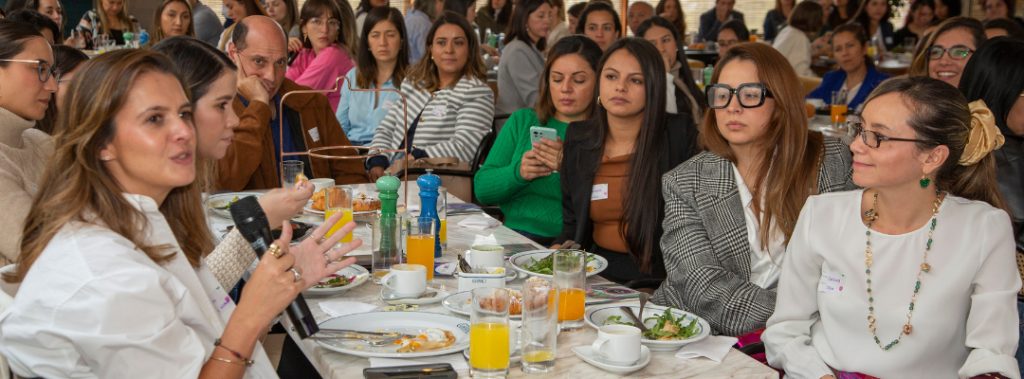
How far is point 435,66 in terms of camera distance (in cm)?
430

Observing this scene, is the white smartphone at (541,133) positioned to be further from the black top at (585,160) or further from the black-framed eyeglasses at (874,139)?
the black-framed eyeglasses at (874,139)

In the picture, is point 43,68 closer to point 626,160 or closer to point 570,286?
point 570,286

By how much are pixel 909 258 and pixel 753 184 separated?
0.56m

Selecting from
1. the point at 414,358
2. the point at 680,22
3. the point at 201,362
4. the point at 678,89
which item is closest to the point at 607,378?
the point at 414,358

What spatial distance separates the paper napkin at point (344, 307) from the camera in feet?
5.53

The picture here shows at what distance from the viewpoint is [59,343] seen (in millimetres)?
1113

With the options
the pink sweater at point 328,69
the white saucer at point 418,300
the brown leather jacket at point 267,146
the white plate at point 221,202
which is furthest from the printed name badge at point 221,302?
the pink sweater at point 328,69

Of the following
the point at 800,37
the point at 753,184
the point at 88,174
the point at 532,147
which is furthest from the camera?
the point at 800,37

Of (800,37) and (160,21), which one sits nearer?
(160,21)

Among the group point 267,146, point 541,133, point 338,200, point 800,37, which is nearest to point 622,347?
point 338,200

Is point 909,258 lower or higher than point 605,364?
higher

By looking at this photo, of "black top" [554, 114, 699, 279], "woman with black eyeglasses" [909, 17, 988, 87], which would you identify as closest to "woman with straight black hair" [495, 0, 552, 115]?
"black top" [554, 114, 699, 279]

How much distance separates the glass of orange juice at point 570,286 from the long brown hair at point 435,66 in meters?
2.67

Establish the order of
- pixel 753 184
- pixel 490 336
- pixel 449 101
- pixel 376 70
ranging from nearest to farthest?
pixel 490 336
pixel 753 184
pixel 449 101
pixel 376 70
